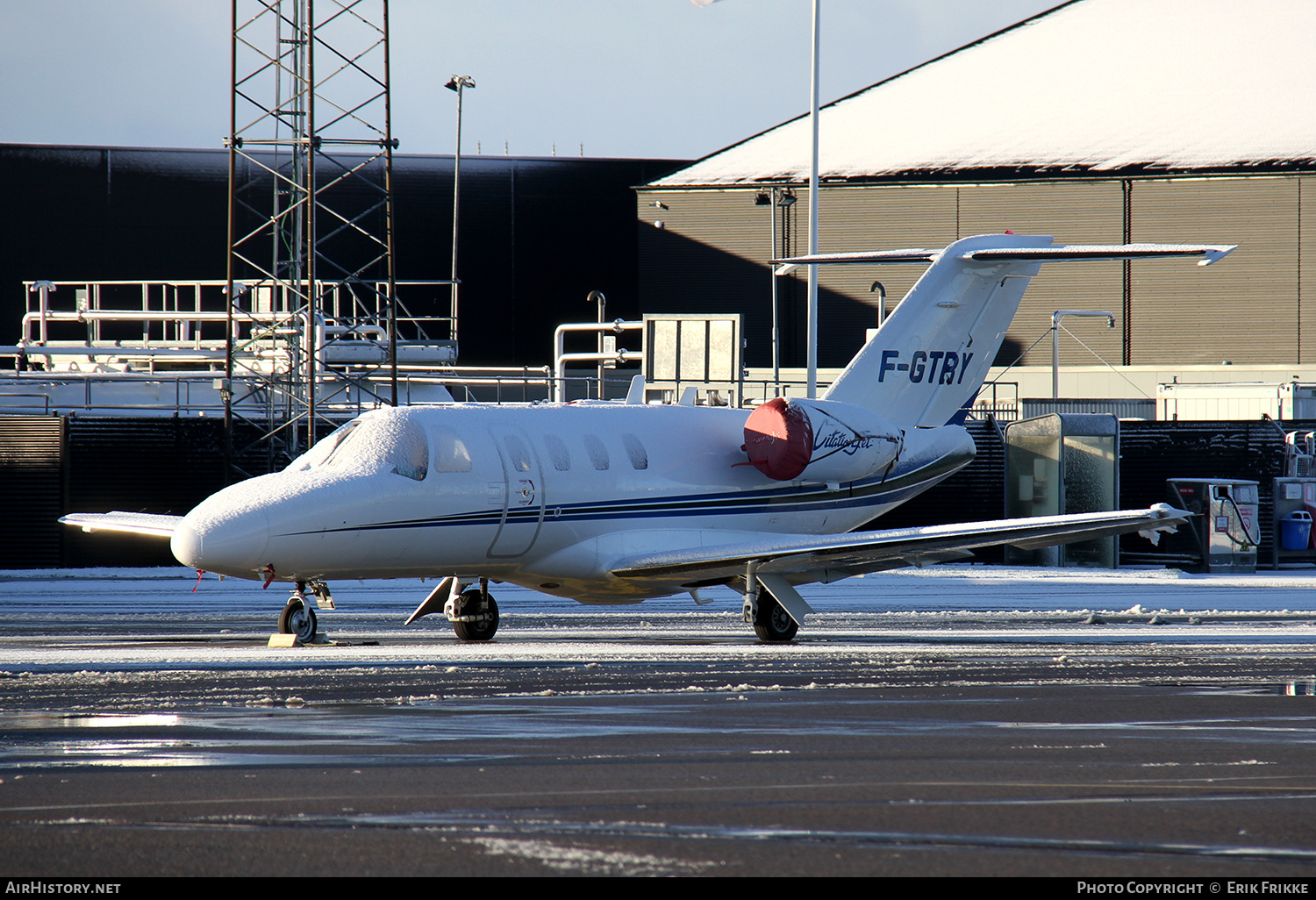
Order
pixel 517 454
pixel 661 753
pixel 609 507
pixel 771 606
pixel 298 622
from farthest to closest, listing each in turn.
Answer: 1. pixel 609 507
2. pixel 771 606
3. pixel 517 454
4. pixel 298 622
5. pixel 661 753

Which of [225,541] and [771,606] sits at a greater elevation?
[225,541]

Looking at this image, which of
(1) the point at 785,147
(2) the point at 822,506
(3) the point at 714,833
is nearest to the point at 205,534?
(2) the point at 822,506

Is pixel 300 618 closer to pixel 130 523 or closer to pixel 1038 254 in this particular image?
pixel 130 523

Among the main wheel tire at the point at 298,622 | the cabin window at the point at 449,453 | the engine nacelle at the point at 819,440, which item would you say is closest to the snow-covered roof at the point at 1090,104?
the engine nacelle at the point at 819,440

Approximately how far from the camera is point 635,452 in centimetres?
1780

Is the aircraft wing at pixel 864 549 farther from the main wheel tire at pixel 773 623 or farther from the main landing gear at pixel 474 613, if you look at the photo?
the main landing gear at pixel 474 613

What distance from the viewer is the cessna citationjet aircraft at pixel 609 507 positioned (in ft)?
49.7

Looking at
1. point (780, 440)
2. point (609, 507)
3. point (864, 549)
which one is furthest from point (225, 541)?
point (780, 440)

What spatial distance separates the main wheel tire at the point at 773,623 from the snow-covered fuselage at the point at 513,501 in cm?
100

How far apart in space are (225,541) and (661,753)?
23.4ft

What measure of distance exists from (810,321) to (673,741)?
29.0 meters

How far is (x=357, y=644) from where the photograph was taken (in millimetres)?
15922

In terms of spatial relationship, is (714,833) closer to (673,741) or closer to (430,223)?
(673,741)

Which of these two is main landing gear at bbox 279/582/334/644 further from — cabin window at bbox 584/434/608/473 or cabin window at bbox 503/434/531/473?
cabin window at bbox 584/434/608/473
